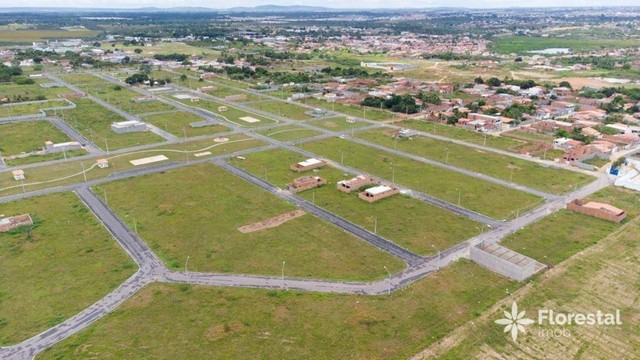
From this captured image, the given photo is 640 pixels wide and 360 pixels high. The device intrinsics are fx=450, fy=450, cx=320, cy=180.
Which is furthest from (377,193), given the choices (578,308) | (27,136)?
(27,136)

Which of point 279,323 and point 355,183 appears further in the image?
point 355,183

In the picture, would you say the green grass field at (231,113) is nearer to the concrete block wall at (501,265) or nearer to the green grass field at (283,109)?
the green grass field at (283,109)

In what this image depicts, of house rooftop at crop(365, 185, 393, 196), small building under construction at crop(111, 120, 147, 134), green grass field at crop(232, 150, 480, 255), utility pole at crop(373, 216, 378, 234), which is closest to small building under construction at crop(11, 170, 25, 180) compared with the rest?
small building under construction at crop(111, 120, 147, 134)

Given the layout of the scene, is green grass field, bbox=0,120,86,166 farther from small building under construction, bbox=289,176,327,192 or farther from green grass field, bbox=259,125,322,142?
small building under construction, bbox=289,176,327,192

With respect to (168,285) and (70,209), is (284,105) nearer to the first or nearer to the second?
(70,209)

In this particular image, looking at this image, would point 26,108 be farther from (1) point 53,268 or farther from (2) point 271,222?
(2) point 271,222

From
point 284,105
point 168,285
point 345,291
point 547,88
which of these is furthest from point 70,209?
point 547,88
